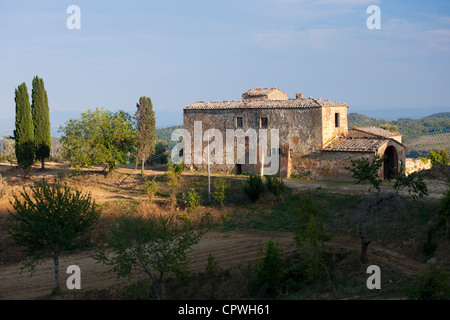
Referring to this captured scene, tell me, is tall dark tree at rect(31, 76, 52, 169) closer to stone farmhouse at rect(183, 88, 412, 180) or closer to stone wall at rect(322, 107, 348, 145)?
stone farmhouse at rect(183, 88, 412, 180)

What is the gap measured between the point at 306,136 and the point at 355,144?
309cm

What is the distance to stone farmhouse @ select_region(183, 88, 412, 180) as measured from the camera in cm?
2780

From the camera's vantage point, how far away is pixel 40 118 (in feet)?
110

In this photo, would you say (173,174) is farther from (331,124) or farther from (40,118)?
(40,118)

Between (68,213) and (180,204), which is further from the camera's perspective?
(180,204)

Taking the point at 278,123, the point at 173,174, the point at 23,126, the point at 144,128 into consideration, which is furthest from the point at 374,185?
the point at 23,126

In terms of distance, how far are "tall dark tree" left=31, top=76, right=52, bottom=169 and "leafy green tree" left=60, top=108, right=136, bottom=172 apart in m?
4.42

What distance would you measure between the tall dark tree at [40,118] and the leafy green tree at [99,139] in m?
4.42

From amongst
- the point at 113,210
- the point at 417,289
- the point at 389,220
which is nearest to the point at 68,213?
the point at 113,210

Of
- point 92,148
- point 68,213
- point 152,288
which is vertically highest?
point 92,148

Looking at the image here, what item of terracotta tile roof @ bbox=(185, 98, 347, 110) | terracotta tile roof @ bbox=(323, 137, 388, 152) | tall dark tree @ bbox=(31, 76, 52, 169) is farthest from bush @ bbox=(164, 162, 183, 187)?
tall dark tree @ bbox=(31, 76, 52, 169)
